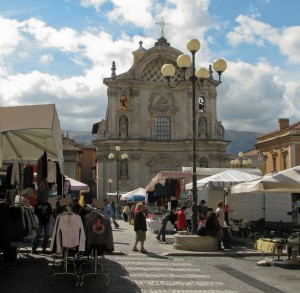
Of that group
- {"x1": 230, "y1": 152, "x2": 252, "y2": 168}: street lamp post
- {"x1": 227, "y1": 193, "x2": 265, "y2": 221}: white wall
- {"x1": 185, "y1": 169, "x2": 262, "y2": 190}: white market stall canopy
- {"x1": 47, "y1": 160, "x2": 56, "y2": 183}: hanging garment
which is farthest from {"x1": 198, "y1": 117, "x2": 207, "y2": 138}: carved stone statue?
{"x1": 47, "y1": 160, "x2": 56, "y2": 183}: hanging garment

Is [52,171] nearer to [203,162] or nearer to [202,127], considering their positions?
[203,162]

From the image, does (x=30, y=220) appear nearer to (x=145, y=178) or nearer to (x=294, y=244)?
(x=294, y=244)

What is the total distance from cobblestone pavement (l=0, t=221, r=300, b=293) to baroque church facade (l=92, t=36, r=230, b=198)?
3822 centimetres

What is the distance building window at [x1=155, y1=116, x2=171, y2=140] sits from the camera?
2205 inches

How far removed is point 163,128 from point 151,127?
52.5 inches

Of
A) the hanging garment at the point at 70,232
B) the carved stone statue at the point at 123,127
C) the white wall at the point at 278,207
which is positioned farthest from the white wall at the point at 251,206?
the carved stone statue at the point at 123,127

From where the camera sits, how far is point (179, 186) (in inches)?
1069

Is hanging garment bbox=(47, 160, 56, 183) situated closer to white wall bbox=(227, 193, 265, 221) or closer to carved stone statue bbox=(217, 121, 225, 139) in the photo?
white wall bbox=(227, 193, 265, 221)

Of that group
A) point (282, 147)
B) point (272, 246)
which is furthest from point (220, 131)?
point (272, 246)

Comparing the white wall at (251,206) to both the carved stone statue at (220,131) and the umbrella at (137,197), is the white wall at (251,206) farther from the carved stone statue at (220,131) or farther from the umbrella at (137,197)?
the carved stone statue at (220,131)

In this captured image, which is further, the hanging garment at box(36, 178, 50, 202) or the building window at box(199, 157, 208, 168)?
the building window at box(199, 157, 208, 168)

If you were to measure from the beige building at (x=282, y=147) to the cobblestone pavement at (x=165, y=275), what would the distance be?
39603 millimetres

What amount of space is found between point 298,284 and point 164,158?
44506 millimetres

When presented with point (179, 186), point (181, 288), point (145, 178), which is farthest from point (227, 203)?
point (145, 178)
